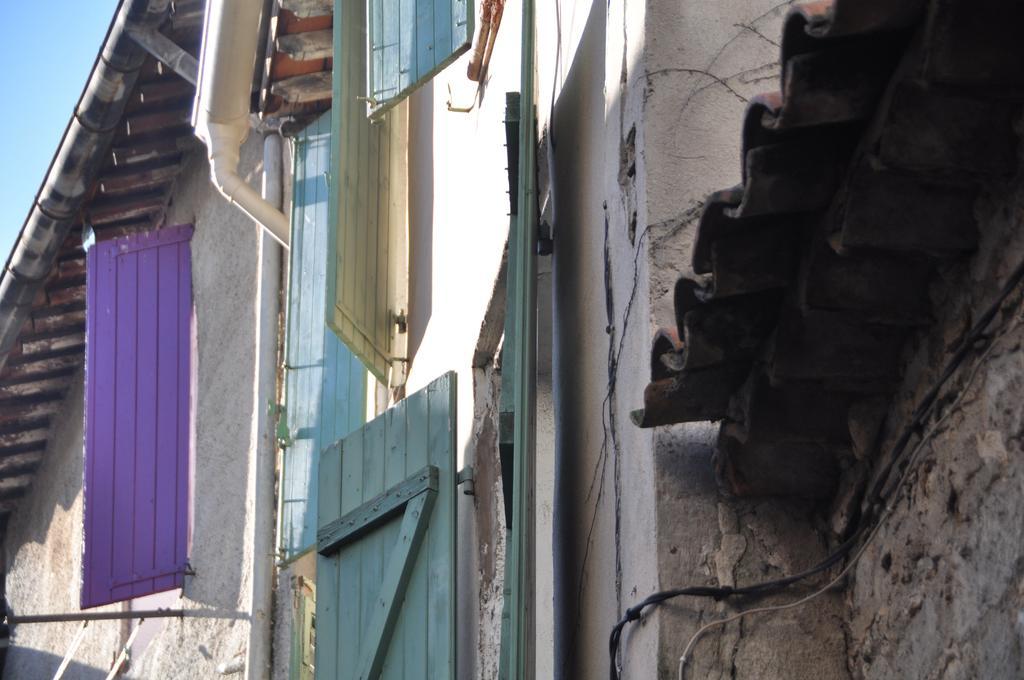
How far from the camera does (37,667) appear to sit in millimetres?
9523

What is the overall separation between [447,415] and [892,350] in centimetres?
207

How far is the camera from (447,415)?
4316mm

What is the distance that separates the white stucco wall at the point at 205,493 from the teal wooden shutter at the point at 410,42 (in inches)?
90.9

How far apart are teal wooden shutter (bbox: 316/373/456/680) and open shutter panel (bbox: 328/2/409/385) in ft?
2.82

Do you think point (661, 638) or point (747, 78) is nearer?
point (661, 638)

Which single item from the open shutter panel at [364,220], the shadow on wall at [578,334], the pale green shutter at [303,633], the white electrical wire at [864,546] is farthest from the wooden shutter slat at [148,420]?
the white electrical wire at [864,546]

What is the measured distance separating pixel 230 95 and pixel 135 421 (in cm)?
193

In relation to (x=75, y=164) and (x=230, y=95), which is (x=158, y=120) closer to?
(x=75, y=164)

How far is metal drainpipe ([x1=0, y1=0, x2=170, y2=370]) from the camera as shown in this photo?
7.90 m

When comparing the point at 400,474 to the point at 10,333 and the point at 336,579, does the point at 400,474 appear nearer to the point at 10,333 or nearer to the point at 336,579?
the point at 336,579

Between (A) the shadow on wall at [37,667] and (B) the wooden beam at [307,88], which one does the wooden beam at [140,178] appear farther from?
(A) the shadow on wall at [37,667]

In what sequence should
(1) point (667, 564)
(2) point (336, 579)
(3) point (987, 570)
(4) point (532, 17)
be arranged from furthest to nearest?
(2) point (336, 579) < (4) point (532, 17) < (1) point (667, 564) < (3) point (987, 570)

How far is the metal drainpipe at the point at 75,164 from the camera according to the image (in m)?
7.90

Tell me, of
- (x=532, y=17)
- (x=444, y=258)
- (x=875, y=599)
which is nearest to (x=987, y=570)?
(x=875, y=599)
